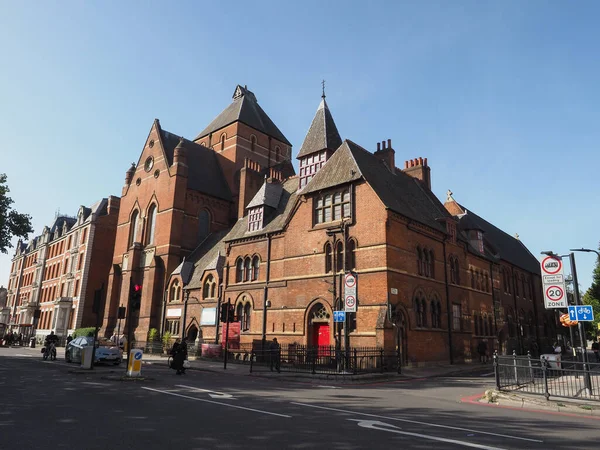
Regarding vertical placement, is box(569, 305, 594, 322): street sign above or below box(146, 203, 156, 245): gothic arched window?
below

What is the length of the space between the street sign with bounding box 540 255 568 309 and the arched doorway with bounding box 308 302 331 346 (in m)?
13.3

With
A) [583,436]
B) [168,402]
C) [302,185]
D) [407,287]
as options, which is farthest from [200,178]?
[583,436]

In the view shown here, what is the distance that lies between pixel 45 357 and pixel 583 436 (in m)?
26.5

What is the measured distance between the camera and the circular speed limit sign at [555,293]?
42.7 ft

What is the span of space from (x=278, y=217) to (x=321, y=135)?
7.22m

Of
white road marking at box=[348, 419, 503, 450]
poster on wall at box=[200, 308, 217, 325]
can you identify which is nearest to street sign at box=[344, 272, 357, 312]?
white road marking at box=[348, 419, 503, 450]

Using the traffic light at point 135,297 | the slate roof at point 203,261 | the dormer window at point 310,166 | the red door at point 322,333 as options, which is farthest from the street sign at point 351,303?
the slate roof at point 203,261

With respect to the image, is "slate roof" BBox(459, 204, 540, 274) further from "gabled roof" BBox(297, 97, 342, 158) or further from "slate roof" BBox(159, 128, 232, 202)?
"slate roof" BBox(159, 128, 232, 202)

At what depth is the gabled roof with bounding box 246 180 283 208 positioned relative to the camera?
32.1m

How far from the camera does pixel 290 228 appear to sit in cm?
2836

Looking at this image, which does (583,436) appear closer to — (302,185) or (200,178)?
(302,185)

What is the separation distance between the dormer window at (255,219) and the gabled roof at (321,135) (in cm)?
527

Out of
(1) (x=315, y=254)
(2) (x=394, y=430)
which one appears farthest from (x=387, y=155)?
(2) (x=394, y=430)

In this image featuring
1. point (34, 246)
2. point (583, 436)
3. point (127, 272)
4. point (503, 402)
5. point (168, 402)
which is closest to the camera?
point (583, 436)
